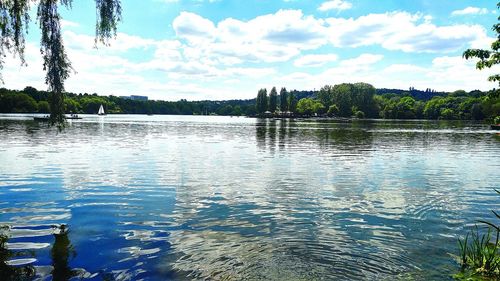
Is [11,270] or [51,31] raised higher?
[51,31]

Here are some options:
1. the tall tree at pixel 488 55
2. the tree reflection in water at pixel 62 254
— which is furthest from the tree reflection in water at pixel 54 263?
the tall tree at pixel 488 55

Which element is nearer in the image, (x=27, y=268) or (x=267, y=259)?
(x=27, y=268)

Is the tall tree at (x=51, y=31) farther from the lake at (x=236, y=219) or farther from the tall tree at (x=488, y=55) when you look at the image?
the tall tree at (x=488, y=55)

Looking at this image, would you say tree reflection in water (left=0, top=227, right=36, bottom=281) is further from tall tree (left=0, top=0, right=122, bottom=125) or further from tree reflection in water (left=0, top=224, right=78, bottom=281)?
tall tree (left=0, top=0, right=122, bottom=125)

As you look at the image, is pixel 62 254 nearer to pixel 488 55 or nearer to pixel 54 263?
pixel 54 263

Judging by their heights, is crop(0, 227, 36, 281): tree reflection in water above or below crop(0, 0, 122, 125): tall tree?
below

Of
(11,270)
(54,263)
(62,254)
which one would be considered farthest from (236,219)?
(11,270)

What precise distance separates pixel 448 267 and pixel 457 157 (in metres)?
34.3

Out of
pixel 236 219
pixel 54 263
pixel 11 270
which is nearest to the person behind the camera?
pixel 11 270

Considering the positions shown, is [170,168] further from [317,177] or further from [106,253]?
[106,253]

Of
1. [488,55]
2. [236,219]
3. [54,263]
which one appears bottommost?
[236,219]

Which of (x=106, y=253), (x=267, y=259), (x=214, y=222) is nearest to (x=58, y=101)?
Result: (x=106, y=253)

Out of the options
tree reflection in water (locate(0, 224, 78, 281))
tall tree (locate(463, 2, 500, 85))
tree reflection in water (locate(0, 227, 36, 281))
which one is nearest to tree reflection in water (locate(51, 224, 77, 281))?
tree reflection in water (locate(0, 224, 78, 281))

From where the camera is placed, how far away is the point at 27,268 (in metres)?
10.6
